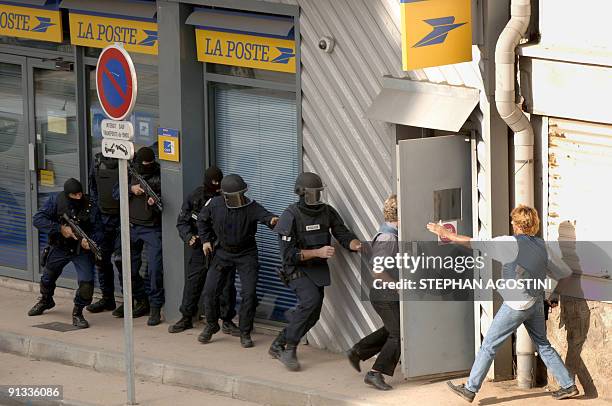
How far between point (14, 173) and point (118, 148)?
5.61m

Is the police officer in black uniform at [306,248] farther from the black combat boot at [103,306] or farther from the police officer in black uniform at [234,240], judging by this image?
the black combat boot at [103,306]

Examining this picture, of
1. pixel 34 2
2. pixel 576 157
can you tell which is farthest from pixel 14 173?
pixel 576 157

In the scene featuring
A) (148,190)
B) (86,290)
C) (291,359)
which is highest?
(148,190)

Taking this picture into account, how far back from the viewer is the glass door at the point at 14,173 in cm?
1619

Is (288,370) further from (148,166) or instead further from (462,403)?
(148,166)

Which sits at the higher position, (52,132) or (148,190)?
(52,132)

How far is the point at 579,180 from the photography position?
1102 cm

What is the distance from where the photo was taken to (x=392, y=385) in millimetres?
11766

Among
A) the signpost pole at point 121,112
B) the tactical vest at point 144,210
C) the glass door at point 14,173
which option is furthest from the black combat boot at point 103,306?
the signpost pole at point 121,112

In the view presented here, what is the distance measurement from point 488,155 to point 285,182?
279 cm

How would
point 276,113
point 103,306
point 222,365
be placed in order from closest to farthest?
point 222,365, point 276,113, point 103,306

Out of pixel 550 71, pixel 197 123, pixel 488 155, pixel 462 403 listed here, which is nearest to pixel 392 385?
pixel 462 403

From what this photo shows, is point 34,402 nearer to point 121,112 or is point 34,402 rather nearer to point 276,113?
point 121,112

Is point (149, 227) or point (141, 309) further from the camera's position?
point (141, 309)
